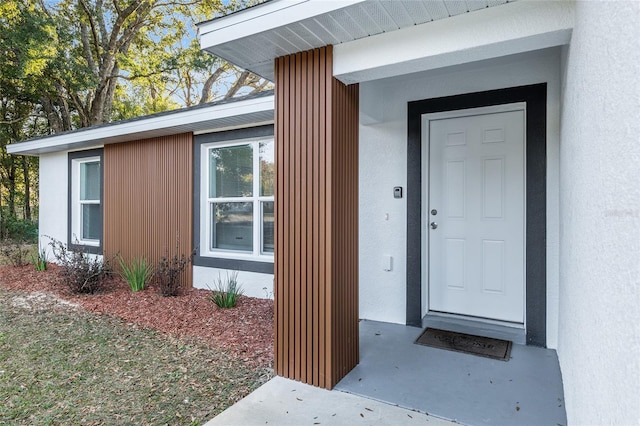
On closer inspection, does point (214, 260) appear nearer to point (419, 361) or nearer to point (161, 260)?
point (161, 260)

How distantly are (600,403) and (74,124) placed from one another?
15673mm

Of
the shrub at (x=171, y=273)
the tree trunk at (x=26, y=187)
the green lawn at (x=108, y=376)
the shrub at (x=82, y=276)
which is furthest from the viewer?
the tree trunk at (x=26, y=187)

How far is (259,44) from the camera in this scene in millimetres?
2602

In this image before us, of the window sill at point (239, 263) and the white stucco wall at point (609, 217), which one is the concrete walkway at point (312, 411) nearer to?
the white stucco wall at point (609, 217)

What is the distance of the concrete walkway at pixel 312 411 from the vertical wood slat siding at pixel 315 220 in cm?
18

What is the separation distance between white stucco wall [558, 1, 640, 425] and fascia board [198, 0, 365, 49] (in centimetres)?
134

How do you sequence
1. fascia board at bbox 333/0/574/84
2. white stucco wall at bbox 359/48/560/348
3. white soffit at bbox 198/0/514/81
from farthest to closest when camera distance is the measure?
white stucco wall at bbox 359/48/560/348 < white soffit at bbox 198/0/514/81 < fascia board at bbox 333/0/574/84

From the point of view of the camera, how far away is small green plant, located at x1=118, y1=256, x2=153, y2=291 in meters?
5.43

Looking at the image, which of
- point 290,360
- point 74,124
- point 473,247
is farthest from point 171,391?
point 74,124

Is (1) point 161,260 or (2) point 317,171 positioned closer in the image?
(2) point 317,171

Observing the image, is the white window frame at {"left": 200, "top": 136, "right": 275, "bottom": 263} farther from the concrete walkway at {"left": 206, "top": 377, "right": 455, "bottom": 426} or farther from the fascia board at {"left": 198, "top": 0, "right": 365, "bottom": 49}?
the concrete walkway at {"left": 206, "top": 377, "right": 455, "bottom": 426}

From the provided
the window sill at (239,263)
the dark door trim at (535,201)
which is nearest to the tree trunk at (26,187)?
the window sill at (239,263)

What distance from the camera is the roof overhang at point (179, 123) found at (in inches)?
180

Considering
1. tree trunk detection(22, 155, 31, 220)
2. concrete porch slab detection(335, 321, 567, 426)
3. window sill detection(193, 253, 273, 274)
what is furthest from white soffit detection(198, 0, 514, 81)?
tree trunk detection(22, 155, 31, 220)
